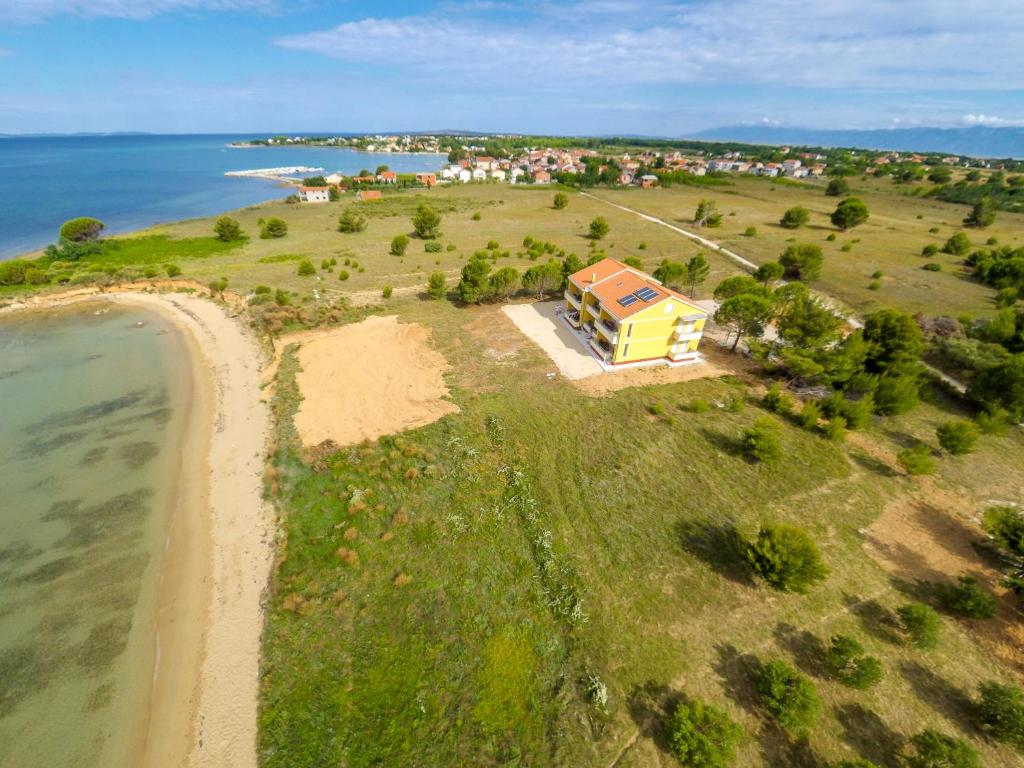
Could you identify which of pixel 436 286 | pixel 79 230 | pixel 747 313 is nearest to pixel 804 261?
pixel 747 313

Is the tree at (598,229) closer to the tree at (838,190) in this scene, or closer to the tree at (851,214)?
the tree at (851,214)

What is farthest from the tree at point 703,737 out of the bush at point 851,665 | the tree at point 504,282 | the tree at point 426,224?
the tree at point 426,224

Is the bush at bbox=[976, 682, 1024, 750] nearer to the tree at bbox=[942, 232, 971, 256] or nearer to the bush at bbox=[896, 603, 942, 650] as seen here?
the bush at bbox=[896, 603, 942, 650]

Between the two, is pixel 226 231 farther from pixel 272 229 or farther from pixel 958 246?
pixel 958 246

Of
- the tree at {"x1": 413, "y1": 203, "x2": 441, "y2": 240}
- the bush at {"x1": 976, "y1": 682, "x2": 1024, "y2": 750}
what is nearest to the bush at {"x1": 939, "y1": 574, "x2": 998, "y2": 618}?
the bush at {"x1": 976, "y1": 682, "x2": 1024, "y2": 750}

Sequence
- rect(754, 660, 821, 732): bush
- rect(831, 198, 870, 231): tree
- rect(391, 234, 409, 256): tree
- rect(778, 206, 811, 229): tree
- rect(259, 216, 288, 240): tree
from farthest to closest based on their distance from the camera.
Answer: rect(778, 206, 811, 229): tree → rect(831, 198, 870, 231): tree → rect(259, 216, 288, 240): tree → rect(391, 234, 409, 256): tree → rect(754, 660, 821, 732): bush

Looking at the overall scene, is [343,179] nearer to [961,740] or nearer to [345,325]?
[345,325]
